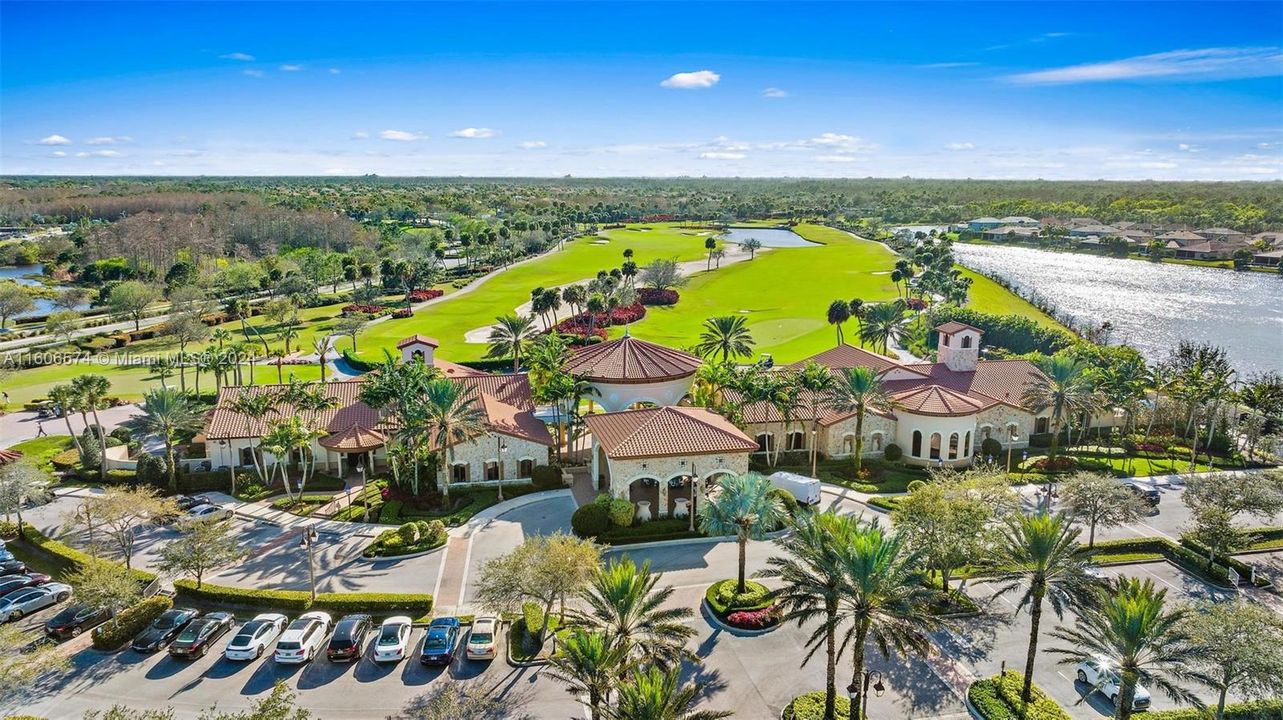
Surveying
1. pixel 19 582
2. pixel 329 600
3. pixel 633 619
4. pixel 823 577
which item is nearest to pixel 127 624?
pixel 329 600

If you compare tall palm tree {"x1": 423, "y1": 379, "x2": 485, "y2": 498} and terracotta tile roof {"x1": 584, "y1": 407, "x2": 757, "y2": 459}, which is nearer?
terracotta tile roof {"x1": 584, "y1": 407, "x2": 757, "y2": 459}

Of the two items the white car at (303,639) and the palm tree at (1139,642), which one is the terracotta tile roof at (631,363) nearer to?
the white car at (303,639)

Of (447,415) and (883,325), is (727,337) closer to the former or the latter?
(883,325)

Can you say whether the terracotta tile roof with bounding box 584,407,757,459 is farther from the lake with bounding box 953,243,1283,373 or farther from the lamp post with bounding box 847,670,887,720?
the lake with bounding box 953,243,1283,373

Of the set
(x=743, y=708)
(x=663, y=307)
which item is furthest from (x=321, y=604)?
(x=663, y=307)

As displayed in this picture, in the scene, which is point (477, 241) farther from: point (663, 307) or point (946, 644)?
point (946, 644)

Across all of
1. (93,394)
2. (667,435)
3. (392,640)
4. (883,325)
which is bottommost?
(392,640)

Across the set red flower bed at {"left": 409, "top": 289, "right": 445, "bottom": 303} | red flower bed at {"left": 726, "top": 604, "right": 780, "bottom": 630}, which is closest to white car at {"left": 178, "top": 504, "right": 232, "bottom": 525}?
red flower bed at {"left": 726, "top": 604, "right": 780, "bottom": 630}
